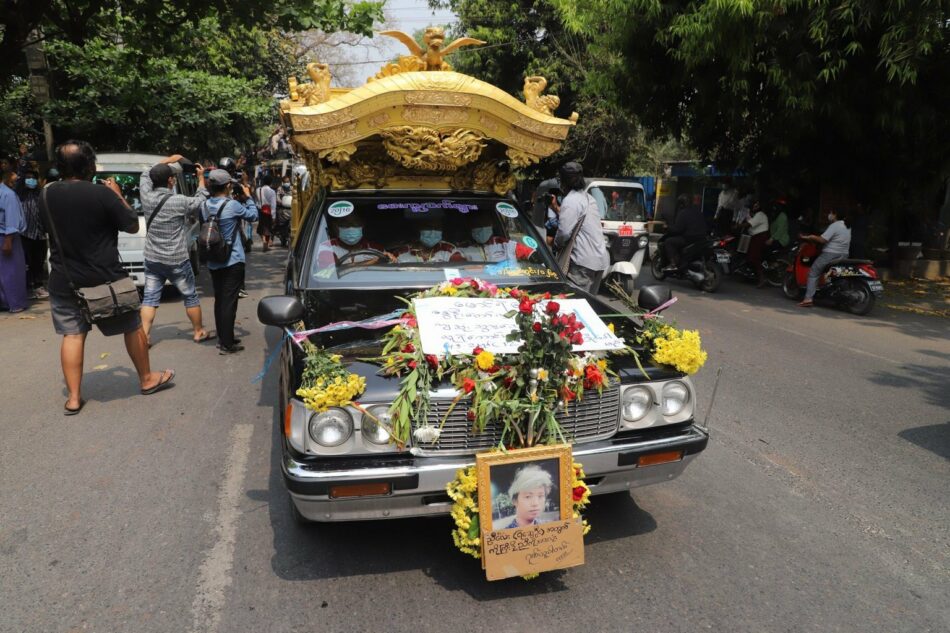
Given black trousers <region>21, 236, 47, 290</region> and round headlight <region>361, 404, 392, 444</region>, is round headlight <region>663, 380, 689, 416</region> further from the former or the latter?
black trousers <region>21, 236, 47, 290</region>

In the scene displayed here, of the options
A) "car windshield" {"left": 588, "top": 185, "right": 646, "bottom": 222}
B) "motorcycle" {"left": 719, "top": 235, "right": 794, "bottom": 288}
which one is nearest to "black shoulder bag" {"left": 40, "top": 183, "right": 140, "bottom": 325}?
"motorcycle" {"left": 719, "top": 235, "right": 794, "bottom": 288}

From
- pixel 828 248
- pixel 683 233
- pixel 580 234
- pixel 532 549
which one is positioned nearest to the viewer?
pixel 532 549

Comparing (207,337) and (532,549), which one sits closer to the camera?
(532,549)

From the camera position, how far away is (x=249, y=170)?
25.9 m

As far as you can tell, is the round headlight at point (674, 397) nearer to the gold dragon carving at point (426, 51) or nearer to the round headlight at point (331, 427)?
the round headlight at point (331, 427)

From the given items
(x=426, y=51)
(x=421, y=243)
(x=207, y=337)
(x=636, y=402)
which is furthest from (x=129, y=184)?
(x=636, y=402)

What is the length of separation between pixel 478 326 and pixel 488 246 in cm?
151

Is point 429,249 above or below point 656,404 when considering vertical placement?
above

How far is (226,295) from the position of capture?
653 cm

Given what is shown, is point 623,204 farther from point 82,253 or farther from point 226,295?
point 82,253

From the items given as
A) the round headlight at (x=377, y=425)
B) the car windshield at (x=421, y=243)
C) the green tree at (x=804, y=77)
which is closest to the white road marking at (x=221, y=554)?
the round headlight at (x=377, y=425)

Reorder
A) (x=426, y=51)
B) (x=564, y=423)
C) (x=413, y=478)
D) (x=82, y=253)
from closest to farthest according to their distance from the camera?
(x=413, y=478), (x=564, y=423), (x=82, y=253), (x=426, y=51)

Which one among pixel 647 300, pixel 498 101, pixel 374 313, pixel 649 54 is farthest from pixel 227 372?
pixel 649 54

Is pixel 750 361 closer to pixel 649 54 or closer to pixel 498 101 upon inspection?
pixel 498 101
